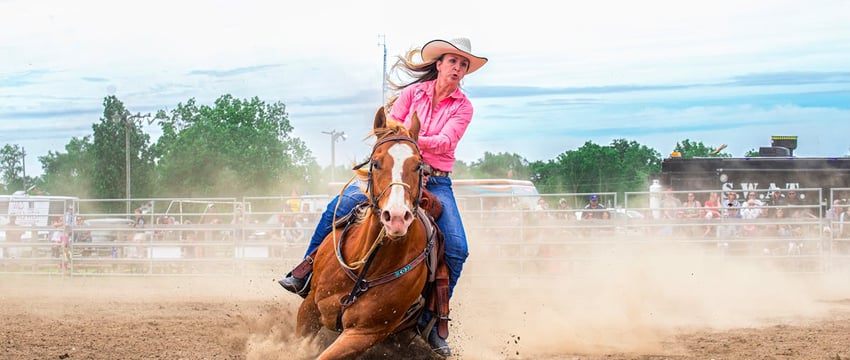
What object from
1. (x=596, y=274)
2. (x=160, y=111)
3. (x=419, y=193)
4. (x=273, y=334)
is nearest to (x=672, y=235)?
(x=596, y=274)

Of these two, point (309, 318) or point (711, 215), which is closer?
point (309, 318)

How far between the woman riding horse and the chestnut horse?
0.29m

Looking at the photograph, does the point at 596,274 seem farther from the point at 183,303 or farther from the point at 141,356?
the point at 141,356

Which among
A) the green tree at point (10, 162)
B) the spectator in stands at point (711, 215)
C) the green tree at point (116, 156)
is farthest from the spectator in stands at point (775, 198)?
the green tree at point (10, 162)

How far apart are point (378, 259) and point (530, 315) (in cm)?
503

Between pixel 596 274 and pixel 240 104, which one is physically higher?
pixel 240 104

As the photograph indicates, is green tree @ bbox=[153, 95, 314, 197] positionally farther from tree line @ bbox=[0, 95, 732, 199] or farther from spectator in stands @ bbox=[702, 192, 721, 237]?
spectator in stands @ bbox=[702, 192, 721, 237]

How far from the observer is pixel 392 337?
5.77 meters

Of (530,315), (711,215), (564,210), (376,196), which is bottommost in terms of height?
(530,315)

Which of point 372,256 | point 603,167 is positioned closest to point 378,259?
point 372,256

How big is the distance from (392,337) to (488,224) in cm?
993

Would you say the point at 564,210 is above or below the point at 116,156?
below

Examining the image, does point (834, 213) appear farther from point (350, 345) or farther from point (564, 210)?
point (350, 345)

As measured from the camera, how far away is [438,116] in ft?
19.7
